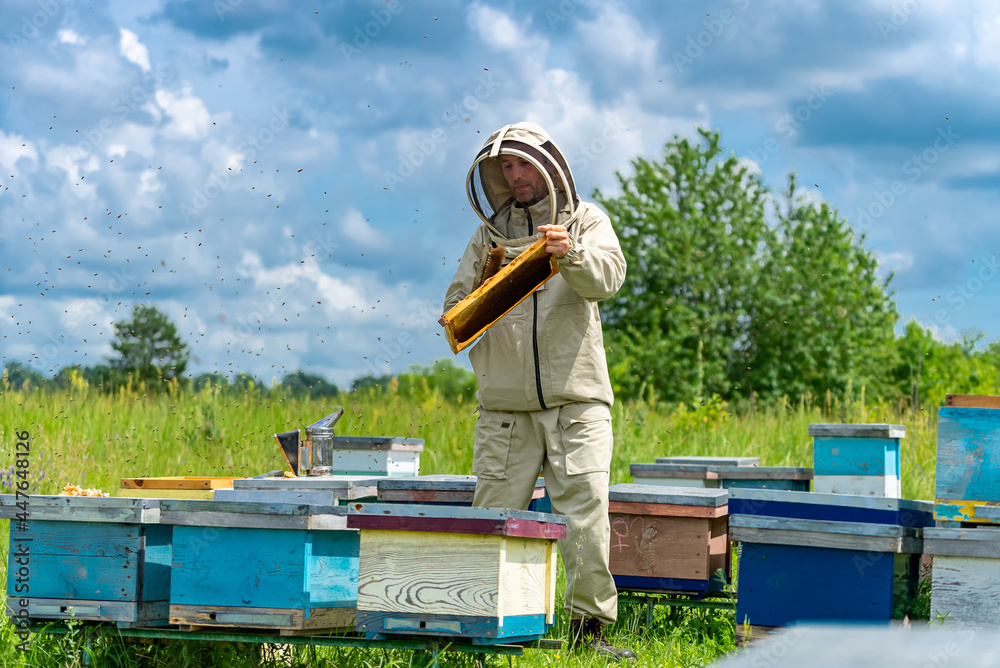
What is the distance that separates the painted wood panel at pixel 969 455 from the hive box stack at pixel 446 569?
187 centimetres

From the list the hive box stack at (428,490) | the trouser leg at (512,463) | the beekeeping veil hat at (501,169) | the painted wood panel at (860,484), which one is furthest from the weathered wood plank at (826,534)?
the painted wood panel at (860,484)

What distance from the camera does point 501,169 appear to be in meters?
4.89

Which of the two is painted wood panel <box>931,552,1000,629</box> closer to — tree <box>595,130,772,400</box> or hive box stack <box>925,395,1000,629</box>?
hive box stack <box>925,395,1000,629</box>

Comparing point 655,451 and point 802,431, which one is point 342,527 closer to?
point 655,451

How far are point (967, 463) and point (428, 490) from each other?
262 cm

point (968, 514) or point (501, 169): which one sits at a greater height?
point (501, 169)

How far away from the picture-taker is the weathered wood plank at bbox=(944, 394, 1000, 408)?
4258 mm

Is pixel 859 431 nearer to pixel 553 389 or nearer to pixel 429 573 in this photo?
pixel 553 389

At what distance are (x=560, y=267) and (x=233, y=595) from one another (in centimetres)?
199

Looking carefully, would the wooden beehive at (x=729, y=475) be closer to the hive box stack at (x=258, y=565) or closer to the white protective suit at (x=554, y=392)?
the white protective suit at (x=554, y=392)

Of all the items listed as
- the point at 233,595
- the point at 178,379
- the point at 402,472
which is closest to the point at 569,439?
the point at 233,595

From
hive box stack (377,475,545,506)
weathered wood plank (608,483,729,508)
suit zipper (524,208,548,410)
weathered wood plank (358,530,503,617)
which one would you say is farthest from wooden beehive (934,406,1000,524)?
weathered wood plank (358,530,503,617)

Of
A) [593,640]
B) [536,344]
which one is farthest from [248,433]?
[593,640]

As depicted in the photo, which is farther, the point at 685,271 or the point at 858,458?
the point at 685,271
